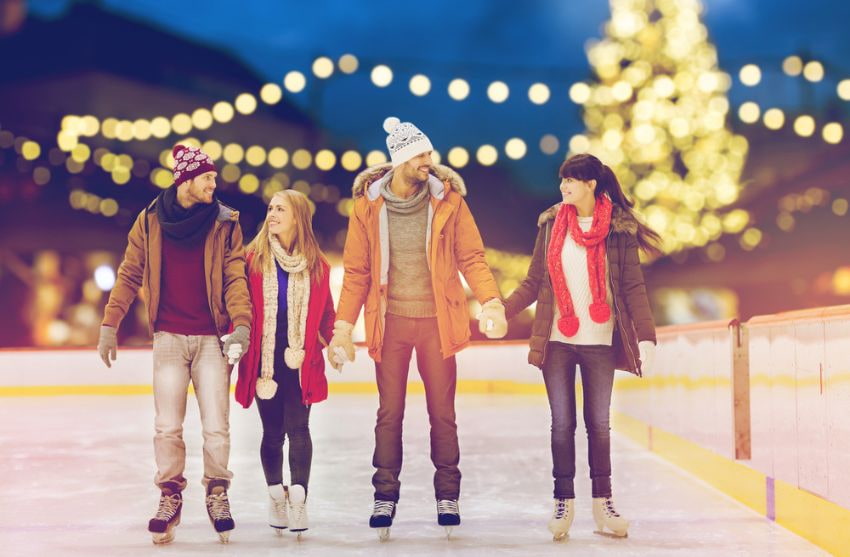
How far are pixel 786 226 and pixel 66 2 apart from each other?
57.0 ft

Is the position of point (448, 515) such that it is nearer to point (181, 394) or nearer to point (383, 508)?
point (383, 508)

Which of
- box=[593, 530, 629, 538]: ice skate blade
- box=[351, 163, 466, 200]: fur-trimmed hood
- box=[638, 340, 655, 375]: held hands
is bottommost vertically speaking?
box=[593, 530, 629, 538]: ice skate blade

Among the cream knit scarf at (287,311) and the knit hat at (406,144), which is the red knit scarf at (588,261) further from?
the cream knit scarf at (287,311)

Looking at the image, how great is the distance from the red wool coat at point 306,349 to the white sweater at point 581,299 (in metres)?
0.98

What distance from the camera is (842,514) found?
4906mm

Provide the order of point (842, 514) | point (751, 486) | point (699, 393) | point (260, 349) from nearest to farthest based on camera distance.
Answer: point (842, 514), point (260, 349), point (751, 486), point (699, 393)

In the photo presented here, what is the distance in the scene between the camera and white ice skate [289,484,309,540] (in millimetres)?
5293

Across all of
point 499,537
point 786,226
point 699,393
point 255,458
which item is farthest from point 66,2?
point 499,537

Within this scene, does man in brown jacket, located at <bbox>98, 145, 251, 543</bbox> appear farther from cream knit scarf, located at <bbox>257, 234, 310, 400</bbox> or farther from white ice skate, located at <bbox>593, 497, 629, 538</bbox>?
white ice skate, located at <bbox>593, 497, 629, 538</bbox>

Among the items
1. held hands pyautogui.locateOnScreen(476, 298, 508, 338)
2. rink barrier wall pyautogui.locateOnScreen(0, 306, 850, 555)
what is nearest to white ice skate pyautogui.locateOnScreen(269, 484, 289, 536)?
held hands pyautogui.locateOnScreen(476, 298, 508, 338)

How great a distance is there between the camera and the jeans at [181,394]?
5246 mm

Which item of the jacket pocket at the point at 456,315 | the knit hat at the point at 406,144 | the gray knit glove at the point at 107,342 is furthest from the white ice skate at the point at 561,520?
the gray knit glove at the point at 107,342

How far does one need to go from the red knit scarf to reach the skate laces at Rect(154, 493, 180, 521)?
68.8 inches

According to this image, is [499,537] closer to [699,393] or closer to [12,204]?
[699,393]
